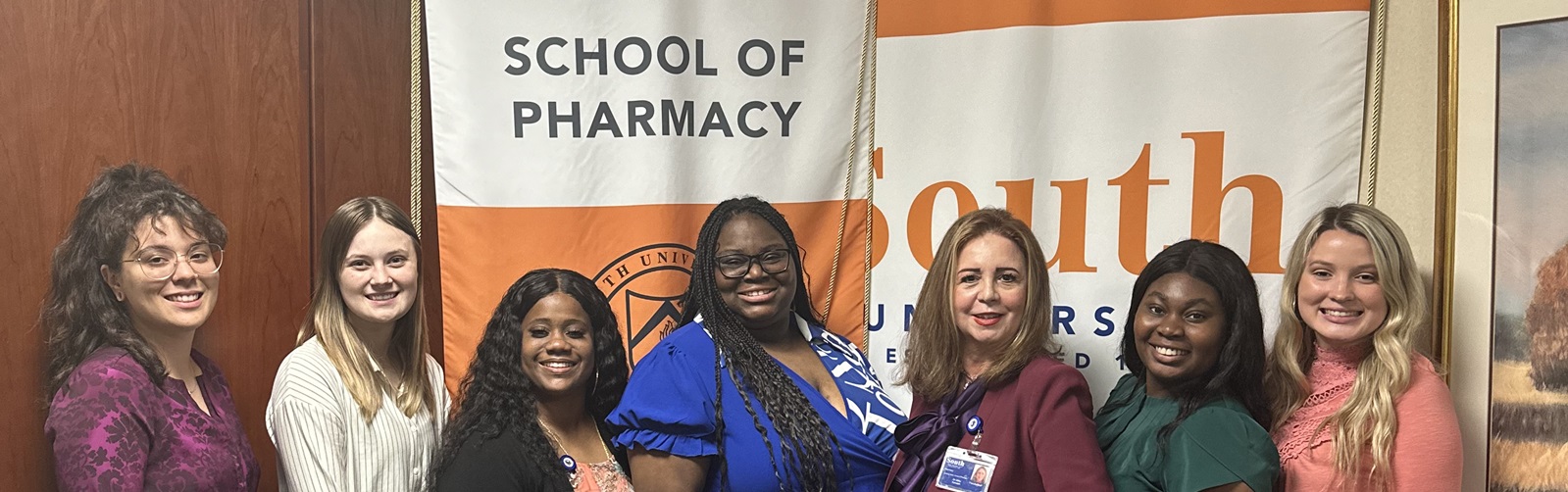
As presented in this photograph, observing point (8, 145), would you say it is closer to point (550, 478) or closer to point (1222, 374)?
point (550, 478)

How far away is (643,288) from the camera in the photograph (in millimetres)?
3150

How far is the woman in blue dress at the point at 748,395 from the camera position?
243 cm

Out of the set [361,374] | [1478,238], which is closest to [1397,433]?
[1478,238]

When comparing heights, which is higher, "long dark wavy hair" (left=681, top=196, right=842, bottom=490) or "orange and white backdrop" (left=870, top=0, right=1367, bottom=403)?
"orange and white backdrop" (left=870, top=0, right=1367, bottom=403)

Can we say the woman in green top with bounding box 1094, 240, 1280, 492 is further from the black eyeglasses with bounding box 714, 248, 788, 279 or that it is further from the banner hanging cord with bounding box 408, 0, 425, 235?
the banner hanging cord with bounding box 408, 0, 425, 235

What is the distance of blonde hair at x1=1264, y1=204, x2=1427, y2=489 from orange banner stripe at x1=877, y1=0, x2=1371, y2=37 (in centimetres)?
61

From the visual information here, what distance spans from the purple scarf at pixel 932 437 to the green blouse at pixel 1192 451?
29 centimetres

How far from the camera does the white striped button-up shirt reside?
2.31 m

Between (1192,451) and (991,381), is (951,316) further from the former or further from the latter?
(1192,451)

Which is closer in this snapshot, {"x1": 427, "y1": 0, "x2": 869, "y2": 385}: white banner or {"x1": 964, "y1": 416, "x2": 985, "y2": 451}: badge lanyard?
{"x1": 964, "y1": 416, "x2": 985, "y2": 451}: badge lanyard

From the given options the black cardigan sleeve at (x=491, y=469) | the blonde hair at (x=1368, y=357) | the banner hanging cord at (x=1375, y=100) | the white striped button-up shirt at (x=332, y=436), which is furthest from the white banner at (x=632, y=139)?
the banner hanging cord at (x=1375, y=100)

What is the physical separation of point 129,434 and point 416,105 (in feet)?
3.93

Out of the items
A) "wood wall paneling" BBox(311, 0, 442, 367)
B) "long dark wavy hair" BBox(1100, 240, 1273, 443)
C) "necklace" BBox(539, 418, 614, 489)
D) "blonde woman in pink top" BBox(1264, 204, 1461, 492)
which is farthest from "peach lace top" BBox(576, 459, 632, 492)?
"blonde woman in pink top" BBox(1264, 204, 1461, 492)

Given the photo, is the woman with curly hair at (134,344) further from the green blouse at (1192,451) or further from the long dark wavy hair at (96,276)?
the green blouse at (1192,451)
